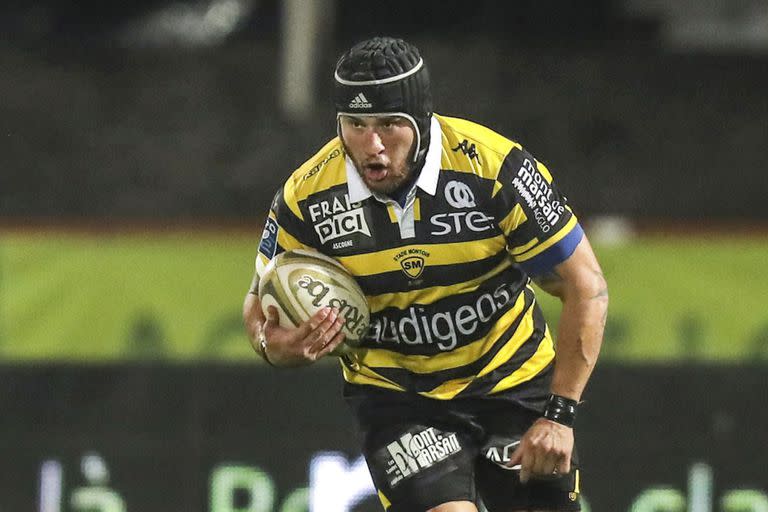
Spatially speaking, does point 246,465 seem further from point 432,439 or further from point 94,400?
point 432,439

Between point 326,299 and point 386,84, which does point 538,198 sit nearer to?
point 386,84

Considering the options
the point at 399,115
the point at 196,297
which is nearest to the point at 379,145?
the point at 399,115

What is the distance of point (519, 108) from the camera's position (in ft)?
34.0

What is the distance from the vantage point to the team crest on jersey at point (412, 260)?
4.16 m

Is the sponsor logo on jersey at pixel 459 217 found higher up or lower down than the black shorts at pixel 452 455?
higher up

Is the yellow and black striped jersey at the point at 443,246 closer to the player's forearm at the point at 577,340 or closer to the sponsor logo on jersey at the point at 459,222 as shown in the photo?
the sponsor logo on jersey at the point at 459,222

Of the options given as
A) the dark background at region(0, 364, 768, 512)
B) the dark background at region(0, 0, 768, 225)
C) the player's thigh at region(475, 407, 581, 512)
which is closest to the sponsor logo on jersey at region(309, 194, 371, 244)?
the player's thigh at region(475, 407, 581, 512)

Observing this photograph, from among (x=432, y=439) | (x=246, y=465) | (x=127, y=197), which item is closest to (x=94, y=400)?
(x=246, y=465)

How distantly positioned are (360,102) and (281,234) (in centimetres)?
49

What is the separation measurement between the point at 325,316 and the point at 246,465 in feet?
6.67

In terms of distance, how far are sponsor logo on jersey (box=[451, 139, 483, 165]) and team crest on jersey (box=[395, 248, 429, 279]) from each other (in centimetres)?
28

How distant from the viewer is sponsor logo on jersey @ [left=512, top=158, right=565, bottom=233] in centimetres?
405

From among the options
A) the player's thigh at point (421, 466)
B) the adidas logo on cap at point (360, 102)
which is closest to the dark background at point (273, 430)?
the player's thigh at point (421, 466)

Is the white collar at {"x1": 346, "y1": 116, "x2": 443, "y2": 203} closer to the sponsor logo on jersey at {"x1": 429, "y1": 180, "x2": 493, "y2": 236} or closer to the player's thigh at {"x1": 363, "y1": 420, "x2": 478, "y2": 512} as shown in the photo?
the sponsor logo on jersey at {"x1": 429, "y1": 180, "x2": 493, "y2": 236}
